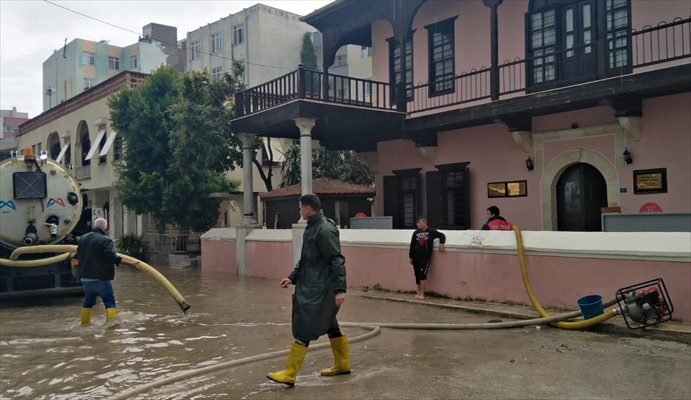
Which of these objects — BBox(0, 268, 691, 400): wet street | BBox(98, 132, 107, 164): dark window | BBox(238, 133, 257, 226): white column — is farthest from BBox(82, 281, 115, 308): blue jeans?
BBox(98, 132, 107, 164): dark window

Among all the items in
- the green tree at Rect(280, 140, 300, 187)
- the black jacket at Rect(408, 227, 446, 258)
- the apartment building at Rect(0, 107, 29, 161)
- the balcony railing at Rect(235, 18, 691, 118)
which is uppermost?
the apartment building at Rect(0, 107, 29, 161)

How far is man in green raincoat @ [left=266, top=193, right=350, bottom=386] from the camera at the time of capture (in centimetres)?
558

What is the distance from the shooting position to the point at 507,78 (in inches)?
565

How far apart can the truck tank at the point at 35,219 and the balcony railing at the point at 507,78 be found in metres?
5.67

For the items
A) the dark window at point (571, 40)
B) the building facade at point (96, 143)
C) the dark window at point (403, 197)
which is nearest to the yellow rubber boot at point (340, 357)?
the dark window at point (571, 40)

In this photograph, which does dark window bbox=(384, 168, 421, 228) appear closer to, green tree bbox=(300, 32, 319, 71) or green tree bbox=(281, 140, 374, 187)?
green tree bbox=(281, 140, 374, 187)

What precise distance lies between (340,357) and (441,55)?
11728 millimetres

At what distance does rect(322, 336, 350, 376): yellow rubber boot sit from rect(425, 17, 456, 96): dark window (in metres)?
10.7

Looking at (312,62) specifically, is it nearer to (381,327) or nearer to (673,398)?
(381,327)

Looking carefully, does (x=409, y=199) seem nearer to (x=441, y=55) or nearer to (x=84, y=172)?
(x=441, y=55)

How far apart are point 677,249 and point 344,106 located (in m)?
8.64

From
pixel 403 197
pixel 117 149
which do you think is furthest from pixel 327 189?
pixel 117 149

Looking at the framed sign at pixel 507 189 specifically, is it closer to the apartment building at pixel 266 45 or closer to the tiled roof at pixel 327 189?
the tiled roof at pixel 327 189

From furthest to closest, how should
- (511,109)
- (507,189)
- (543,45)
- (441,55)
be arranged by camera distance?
(441,55)
(507,189)
(543,45)
(511,109)
